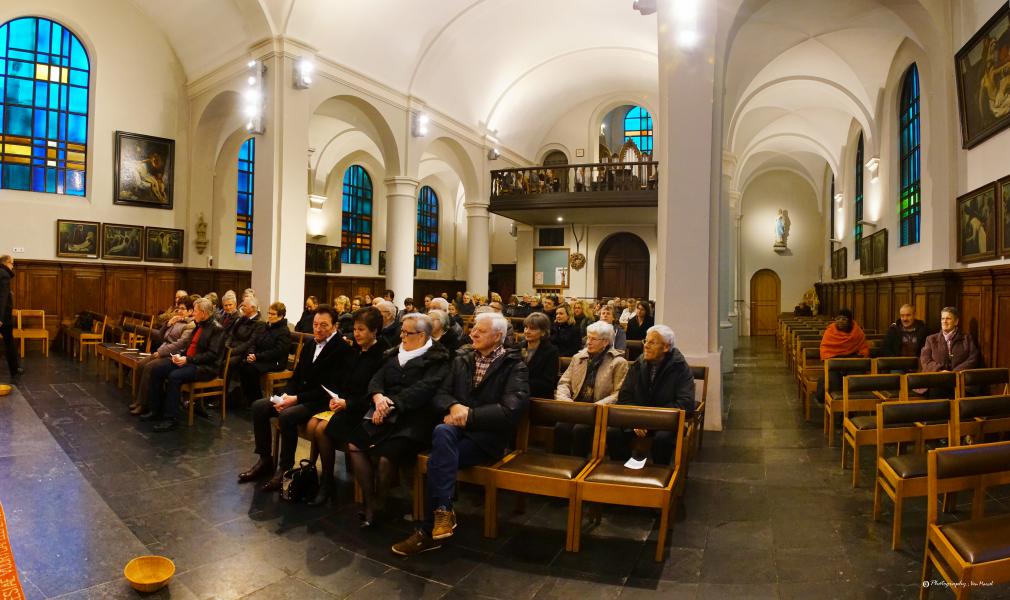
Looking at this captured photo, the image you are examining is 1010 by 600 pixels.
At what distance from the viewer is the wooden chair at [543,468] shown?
325 cm

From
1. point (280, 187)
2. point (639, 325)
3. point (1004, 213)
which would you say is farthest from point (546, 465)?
point (280, 187)

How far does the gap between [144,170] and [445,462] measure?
1231cm

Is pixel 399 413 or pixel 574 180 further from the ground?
pixel 574 180

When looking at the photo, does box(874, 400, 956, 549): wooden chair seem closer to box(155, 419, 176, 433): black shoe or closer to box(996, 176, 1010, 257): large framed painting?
box(996, 176, 1010, 257): large framed painting

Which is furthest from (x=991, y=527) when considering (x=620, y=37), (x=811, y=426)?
(x=620, y=37)

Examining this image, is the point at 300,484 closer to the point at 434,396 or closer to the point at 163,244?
the point at 434,396

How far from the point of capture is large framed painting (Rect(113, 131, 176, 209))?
12.1 metres

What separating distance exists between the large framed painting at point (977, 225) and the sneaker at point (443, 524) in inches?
266

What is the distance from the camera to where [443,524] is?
10.7 feet

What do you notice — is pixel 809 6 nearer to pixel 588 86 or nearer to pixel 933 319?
pixel 933 319

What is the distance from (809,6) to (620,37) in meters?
7.02

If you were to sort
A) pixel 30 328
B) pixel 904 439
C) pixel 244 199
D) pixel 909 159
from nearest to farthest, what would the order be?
pixel 904 439 < pixel 909 159 < pixel 30 328 < pixel 244 199

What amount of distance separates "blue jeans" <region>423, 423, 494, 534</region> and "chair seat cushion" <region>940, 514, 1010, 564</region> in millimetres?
2303

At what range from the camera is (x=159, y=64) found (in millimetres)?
12539
